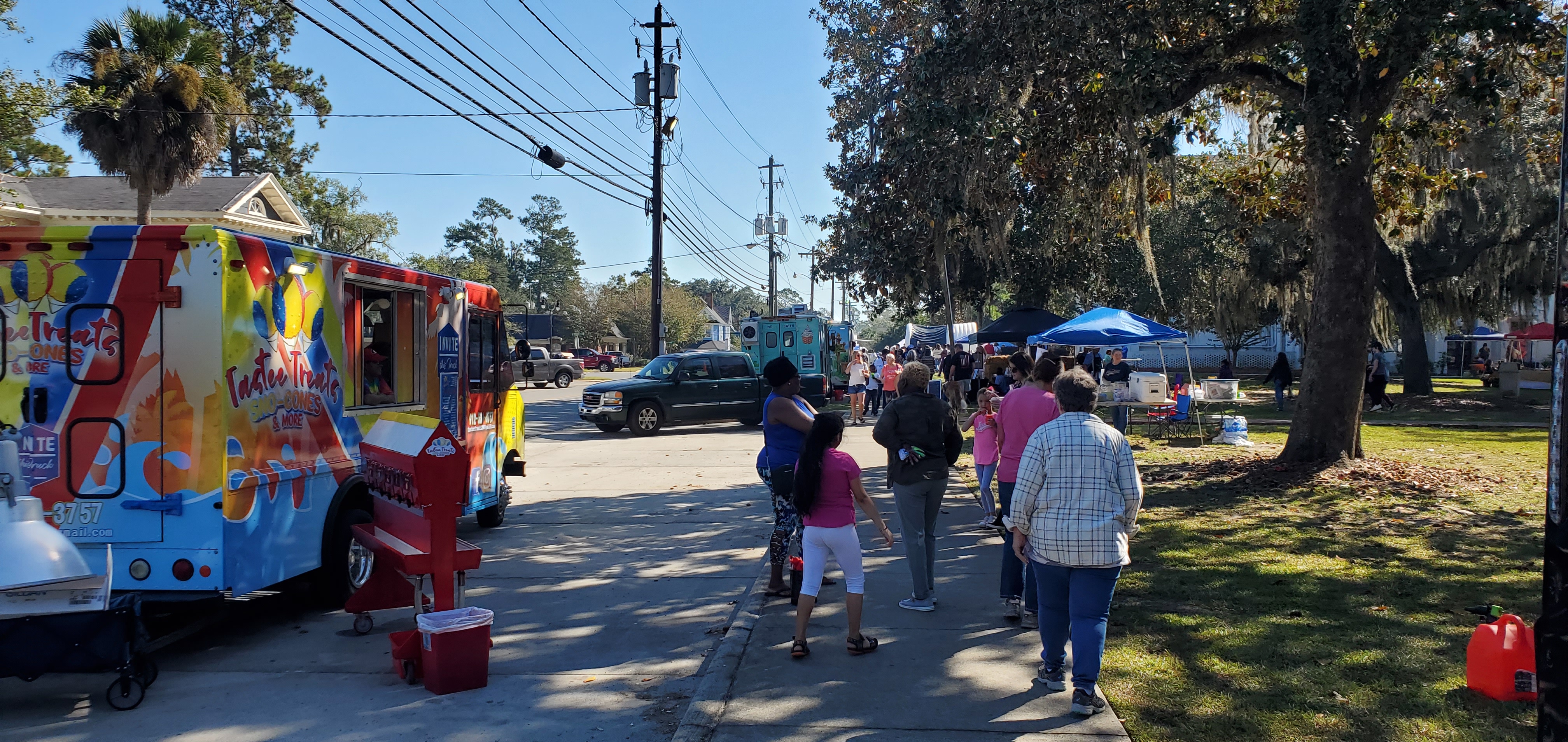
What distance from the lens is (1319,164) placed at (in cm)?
1176

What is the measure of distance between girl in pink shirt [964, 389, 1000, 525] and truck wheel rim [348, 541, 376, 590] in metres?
4.60

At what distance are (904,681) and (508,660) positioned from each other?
91.8 inches

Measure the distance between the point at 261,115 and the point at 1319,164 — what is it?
31.2 m

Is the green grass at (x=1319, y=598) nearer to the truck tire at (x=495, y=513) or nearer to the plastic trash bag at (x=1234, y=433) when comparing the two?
the plastic trash bag at (x=1234, y=433)

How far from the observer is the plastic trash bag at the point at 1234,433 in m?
16.8

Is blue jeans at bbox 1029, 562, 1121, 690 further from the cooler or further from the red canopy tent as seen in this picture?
the red canopy tent

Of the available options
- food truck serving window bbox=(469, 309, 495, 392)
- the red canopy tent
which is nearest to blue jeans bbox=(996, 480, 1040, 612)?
food truck serving window bbox=(469, 309, 495, 392)

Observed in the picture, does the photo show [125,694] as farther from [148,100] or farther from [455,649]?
[148,100]

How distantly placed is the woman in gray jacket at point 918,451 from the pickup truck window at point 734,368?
15477mm

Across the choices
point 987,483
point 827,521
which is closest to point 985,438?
point 987,483

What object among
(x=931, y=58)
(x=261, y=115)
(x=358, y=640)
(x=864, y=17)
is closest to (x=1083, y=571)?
(x=358, y=640)

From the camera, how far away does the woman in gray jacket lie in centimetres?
650

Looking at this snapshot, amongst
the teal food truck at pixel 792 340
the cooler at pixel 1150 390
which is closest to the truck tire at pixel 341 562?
the cooler at pixel 1150 390

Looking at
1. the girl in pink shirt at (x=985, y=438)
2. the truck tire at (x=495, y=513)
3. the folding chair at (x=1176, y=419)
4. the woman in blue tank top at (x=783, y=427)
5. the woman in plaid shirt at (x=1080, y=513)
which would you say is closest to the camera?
the woman in plaid shirt at (x=1080, y=513)
